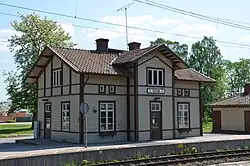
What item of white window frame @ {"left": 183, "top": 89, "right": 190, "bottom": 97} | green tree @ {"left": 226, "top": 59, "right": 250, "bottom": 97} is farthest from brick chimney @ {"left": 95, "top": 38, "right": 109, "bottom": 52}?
green tree @ {"left": 226, "top": 59, "right": 250, "bottom": 97}

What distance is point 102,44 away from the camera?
91.1 ft

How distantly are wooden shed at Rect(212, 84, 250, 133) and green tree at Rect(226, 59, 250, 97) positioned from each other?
1536 inches

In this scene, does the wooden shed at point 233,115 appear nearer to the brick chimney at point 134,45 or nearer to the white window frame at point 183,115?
the white window frame at point 183,115

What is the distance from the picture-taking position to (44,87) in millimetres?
26719

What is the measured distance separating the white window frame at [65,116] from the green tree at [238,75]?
2122 inches

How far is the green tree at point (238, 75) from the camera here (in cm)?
7306

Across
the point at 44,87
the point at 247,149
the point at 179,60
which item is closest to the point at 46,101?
the point at 44,87

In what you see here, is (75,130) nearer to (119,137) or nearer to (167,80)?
(119,137)

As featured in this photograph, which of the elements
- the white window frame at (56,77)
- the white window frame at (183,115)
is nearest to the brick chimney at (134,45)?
the white window frame at (183,115)

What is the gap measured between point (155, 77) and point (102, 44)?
5093mm

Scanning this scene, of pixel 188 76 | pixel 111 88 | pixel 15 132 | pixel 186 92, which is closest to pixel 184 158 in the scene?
pixel 111 88

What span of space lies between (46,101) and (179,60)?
31.6 feet

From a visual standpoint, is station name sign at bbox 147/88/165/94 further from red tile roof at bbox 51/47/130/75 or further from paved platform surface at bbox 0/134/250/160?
paved platform surface at bbox 0/134/250/160

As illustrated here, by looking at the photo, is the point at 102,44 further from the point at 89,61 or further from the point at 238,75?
the point at 238,75
